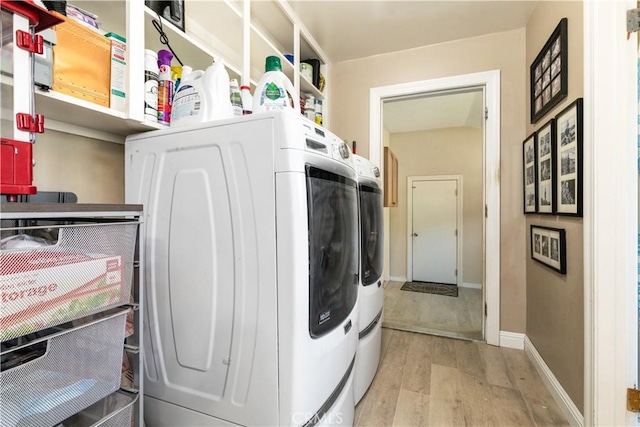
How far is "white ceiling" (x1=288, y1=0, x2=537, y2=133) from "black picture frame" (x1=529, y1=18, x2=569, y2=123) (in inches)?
17.7

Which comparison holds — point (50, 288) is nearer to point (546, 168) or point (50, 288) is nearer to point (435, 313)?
point (546, 168)

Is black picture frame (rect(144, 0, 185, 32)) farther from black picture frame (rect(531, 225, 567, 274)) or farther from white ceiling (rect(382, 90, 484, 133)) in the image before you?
white ceiling (rect(382, 90, 484, 133))

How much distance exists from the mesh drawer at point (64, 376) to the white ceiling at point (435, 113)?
11.0 ft

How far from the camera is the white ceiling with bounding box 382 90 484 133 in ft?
11.9

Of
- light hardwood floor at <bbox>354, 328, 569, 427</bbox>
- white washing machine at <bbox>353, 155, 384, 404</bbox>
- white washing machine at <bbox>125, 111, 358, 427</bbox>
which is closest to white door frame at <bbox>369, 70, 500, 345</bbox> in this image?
light hardwood floor at <bbox>354, 328, 569, 427</bbox>

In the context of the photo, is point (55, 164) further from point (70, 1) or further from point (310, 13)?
point (310, 13)

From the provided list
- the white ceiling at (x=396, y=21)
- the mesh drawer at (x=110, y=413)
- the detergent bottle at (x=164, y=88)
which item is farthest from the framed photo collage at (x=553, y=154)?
the mesh drawer at (x=110, y=413)

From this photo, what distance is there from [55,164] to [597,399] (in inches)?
99.1

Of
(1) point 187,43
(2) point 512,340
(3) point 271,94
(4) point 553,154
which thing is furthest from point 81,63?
(2) point 512,340

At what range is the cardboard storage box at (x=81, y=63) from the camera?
2.89 ft

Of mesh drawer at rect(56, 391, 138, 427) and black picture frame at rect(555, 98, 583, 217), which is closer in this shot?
mesh drawer at rect(56, 391, 138, 427)

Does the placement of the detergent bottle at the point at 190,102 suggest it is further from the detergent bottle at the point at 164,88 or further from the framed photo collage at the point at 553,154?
the framed photo collage at the point at 553,154

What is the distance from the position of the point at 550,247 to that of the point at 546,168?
0.50m

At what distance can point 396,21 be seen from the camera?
2146 millimetres
